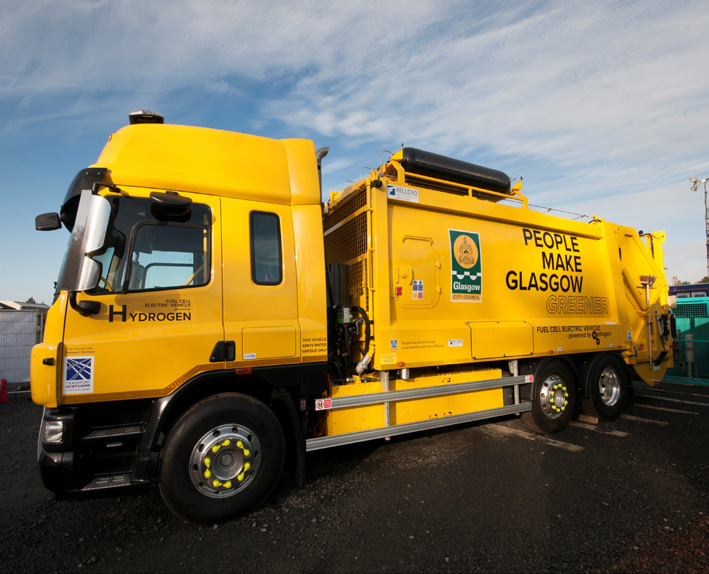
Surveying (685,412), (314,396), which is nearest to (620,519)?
(314,396)

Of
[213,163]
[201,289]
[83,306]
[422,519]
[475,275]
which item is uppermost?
[213,163]

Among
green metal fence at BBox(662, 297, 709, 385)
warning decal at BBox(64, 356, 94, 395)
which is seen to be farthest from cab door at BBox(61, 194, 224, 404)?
green metal fence at BBox(662, 297, 709, 385)

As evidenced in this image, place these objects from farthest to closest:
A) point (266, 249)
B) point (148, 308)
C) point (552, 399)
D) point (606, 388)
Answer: point (606, 388) → point (552, 399) → point (266, 249) → point (148, 308)

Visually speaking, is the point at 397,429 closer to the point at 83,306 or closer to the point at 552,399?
the point at 552,399

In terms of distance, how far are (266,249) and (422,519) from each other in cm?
258

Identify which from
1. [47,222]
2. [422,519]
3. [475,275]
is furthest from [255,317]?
[475,275]

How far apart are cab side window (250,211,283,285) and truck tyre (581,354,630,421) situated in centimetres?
488

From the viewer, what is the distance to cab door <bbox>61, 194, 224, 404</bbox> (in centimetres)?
290

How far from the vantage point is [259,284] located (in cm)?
347

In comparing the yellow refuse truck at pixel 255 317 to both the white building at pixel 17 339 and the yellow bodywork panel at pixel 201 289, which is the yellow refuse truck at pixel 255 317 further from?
the white building at pixel 17 339

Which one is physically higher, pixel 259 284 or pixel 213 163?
pixel 213 163

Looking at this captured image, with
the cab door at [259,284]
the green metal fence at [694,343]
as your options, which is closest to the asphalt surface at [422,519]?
the cab door at [259,284]

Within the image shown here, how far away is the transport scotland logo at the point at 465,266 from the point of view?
4.74 m

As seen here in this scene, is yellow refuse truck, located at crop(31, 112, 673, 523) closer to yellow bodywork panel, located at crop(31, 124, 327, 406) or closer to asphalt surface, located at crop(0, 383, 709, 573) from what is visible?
yellow bodywork panel, located at crop(31, 124, 327, 406)
